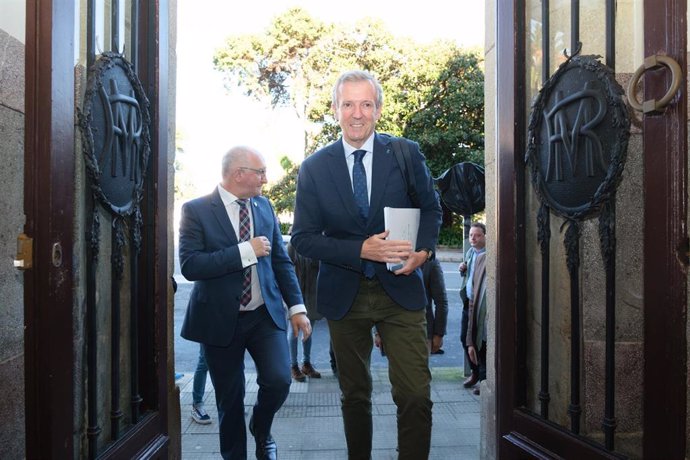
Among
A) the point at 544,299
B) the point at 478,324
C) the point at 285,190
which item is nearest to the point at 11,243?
the point at 544,299

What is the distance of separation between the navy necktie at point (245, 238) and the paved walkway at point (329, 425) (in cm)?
128

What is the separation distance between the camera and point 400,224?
3.05 m

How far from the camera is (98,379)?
2.76 meters

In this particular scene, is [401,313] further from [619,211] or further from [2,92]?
[2,92]

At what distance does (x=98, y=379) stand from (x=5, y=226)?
3.02ft

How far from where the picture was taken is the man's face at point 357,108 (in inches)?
128

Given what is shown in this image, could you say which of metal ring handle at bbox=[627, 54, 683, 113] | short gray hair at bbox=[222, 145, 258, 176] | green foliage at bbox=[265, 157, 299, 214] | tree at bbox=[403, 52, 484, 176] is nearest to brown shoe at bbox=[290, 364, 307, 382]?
short gray hair at bbox=[222, 145, 258, 176]

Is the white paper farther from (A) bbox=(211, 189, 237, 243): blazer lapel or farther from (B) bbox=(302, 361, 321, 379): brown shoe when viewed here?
(B) bbox=(302, 361, 321, 379): brown shoe

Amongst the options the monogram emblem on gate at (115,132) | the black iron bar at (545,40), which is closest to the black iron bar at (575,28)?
the black iron bar at (545,40)

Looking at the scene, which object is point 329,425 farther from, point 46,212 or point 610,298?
point 46,212

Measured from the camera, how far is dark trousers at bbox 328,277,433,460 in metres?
2.99

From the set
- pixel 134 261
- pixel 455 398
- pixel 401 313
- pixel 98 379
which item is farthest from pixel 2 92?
pixel 455 398

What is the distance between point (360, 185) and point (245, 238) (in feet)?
3.33

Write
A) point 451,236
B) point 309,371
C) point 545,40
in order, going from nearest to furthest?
1. point 545,40
2. point 309,371
3. point 451,236
